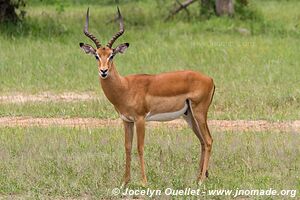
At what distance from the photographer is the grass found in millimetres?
12797

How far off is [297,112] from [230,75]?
3.14 meters

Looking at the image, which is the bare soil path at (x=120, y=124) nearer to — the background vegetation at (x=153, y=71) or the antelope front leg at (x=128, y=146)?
the background vegetation at (x=153, y=71)

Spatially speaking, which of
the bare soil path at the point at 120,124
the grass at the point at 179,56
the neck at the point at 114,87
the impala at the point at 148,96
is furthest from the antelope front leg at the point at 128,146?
the grass at the point at 179,56

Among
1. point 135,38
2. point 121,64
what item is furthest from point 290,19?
point 121,64

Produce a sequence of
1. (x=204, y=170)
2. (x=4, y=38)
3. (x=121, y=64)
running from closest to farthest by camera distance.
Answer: (x=204, y=170)
(x=121, y=64)
(x=4, y=38)

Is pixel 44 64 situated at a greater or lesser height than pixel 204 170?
lesser

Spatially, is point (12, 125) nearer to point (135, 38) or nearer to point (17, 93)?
point (17, 93)

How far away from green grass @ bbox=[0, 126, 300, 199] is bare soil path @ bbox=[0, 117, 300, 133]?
46 centimetres

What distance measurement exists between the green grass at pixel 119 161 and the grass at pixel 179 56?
1.71 m

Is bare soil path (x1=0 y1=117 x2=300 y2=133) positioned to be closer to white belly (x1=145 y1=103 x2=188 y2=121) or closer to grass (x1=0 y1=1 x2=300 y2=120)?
grass (x1=0 y1=1 x2=300 y2=120)

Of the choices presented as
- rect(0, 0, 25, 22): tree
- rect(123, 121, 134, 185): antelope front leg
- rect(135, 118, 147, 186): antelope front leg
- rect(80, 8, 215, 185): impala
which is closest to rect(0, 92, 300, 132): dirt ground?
rect(80, 8, 215, 185): impala

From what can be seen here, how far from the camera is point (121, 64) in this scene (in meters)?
15.8

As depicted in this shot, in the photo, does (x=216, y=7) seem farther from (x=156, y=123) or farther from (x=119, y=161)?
(x=119, y=161)

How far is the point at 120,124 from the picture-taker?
1118cm
